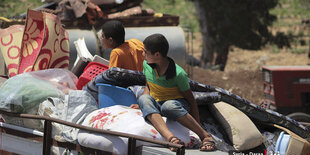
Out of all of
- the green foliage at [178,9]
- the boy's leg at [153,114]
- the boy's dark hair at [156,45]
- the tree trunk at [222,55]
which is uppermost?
the boy's dark hair at [156,45]

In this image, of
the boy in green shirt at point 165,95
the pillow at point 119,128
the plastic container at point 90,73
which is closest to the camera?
the pillow at point 119,128

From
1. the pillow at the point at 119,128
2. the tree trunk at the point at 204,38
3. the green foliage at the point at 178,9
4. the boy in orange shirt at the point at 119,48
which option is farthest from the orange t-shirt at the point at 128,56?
the green foliage at the point at 178,9

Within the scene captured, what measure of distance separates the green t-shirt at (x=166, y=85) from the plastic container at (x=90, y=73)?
85cm

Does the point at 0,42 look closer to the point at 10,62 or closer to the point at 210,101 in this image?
the point at 10,62

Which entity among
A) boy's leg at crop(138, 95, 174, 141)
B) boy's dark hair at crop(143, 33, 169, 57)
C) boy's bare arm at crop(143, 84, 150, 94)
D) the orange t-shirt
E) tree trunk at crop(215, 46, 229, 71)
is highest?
boy's dark hair at crop(143, 33, 169, 57)

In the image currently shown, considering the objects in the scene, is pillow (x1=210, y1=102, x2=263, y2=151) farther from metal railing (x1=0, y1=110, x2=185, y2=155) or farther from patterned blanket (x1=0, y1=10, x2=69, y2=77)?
patterned blanket (x1=0, y1=10, x2=69, y2=77)

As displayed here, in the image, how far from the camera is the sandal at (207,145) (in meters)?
3.20

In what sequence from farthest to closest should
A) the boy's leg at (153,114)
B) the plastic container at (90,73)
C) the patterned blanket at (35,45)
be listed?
the patterned blanket at (35,45) → the plastic container at (90,73) → the boy's leg at (153,114)

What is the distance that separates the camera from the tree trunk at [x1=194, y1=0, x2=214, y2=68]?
616 inches

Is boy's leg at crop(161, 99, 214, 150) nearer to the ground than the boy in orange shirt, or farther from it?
nearer to the ground

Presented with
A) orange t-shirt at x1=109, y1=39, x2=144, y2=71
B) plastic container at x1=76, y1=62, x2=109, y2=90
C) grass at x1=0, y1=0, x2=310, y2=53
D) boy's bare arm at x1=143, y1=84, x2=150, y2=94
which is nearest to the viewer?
boy's bare arm at x1=143, y1=84, x2=150, y2=94

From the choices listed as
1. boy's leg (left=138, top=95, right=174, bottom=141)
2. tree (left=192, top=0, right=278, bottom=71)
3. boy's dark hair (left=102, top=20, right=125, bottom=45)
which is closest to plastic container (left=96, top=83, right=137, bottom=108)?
boy's leg (left=138, top=95, right=174, bottom=141)

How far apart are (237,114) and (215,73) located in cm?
891

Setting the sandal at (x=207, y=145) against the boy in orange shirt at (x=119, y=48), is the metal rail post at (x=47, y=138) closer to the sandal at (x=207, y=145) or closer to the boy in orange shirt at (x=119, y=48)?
the boy in orange shirt at (x=119, y=48)
